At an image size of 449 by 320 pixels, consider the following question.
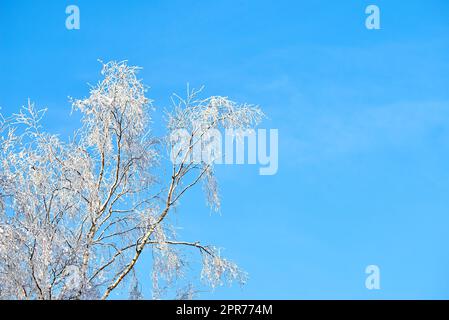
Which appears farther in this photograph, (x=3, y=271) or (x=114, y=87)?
(x=114, y=87)

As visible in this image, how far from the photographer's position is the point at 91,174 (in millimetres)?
12297

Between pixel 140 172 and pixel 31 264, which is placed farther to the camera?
pixel 140 172

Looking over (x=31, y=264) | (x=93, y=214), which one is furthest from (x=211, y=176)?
(x=31, y=264)
